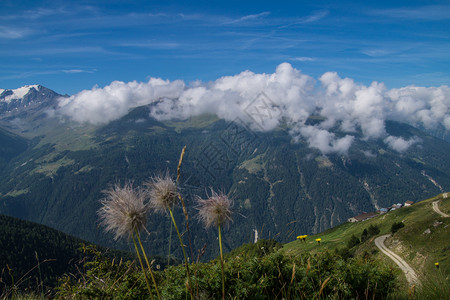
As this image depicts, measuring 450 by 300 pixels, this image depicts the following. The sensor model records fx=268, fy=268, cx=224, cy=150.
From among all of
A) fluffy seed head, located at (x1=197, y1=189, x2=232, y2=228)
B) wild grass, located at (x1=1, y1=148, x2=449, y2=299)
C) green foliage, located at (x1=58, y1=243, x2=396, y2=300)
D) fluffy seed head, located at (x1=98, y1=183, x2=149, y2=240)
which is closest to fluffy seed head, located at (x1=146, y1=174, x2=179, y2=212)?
wild grass, located at (x1=1, y1=148, x2=449, y2=299)

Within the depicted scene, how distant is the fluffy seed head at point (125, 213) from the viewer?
288cm

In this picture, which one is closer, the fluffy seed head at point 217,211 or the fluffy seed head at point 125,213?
the fluffy seed head at point 125,213

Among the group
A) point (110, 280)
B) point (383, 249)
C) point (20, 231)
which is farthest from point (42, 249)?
point (110, 280)

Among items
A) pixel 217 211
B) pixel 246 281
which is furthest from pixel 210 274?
pixel 217 211

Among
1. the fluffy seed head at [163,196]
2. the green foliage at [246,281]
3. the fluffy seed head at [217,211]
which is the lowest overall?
the green foliage at [246,281]

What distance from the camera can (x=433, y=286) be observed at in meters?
4.25

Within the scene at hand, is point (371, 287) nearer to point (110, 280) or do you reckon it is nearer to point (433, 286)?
point (433, 286)

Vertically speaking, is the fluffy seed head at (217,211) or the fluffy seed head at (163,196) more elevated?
the fluffy seed head at (163,196)

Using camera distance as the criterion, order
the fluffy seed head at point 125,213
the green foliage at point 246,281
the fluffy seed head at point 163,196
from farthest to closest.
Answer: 1. the green foliage at point 246,281
2. the fluffy seed head at point 163,196
3. the fluffy seed head at point 125,213

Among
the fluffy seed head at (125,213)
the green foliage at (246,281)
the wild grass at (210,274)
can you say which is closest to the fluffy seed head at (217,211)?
the wild grass at (210,274)

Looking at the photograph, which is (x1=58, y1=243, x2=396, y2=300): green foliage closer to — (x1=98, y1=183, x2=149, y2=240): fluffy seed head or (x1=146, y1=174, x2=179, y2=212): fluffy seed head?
(x1=98, y1=183, x2=149, y2=240): fluffy seed head

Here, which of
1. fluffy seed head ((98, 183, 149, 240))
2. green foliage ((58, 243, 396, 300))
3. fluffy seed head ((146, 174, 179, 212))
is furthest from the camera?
green foliage ((58, 243, 396, 300))

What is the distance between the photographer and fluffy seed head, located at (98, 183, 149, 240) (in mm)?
2881

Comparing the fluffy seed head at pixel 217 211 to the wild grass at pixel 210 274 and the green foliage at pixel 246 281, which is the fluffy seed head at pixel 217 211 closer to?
the wild grass at pixel 210 274
